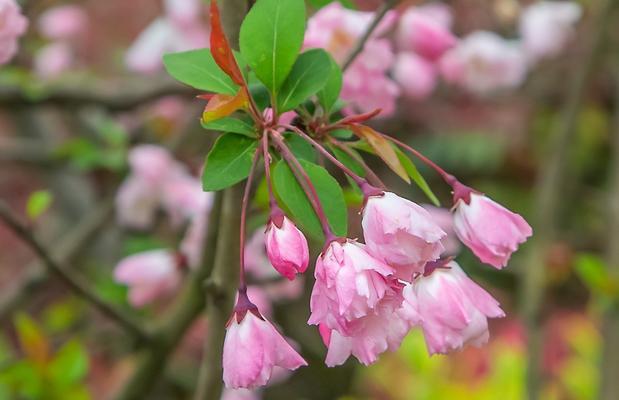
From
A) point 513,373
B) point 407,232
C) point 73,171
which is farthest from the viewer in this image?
point 513,373

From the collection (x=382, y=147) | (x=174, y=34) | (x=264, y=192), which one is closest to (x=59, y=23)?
(x=174, y=34)

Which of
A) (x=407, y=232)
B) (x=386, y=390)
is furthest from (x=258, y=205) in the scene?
(x=386, y=390)

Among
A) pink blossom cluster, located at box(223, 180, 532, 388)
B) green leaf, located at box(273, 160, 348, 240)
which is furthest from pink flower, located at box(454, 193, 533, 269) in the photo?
green leaf, located at box(273, 160, 348, 240)

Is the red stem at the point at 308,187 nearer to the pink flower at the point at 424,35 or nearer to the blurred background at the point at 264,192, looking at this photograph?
the blurred background at the point at 264,192

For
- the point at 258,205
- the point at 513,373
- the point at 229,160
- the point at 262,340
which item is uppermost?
the point at 229,160

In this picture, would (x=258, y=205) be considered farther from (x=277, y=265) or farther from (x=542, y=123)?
(x=542, y=123)

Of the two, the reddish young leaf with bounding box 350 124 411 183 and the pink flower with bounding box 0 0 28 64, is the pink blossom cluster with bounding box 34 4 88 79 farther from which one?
the reddish young leaf with bounding box 350 124 411 183

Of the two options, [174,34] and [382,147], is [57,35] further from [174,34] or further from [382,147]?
[382,147]
